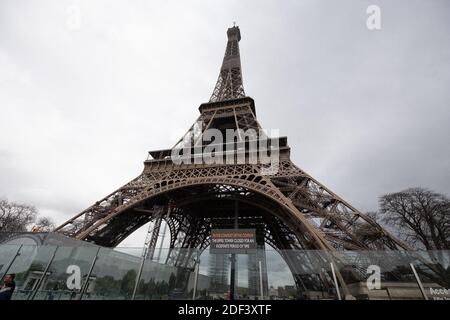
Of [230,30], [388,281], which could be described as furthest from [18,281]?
[230,30]

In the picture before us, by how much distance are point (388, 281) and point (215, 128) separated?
19.1 meters

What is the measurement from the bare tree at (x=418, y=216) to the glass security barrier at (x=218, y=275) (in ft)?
42.6

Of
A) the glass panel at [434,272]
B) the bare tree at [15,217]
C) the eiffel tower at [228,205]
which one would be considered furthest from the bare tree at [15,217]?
the glass panel at [434,272]

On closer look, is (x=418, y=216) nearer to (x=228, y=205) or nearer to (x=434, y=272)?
(x=434, y=272)

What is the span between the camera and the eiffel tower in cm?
1040

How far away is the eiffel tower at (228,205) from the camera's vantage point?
10398mm

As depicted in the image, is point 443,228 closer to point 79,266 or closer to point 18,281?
point 79,266

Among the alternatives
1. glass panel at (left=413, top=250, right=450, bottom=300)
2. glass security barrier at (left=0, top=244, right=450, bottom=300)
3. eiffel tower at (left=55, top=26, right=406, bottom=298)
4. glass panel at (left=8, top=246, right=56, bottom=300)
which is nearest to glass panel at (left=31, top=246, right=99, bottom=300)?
glass security barrier at (left=0, top=244, right=450, bottom=300)

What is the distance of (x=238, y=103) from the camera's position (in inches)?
866

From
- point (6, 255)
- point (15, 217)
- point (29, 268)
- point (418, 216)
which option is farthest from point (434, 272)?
point (15, 217)

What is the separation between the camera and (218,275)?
6.82 meters

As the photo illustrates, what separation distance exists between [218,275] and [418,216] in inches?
785
